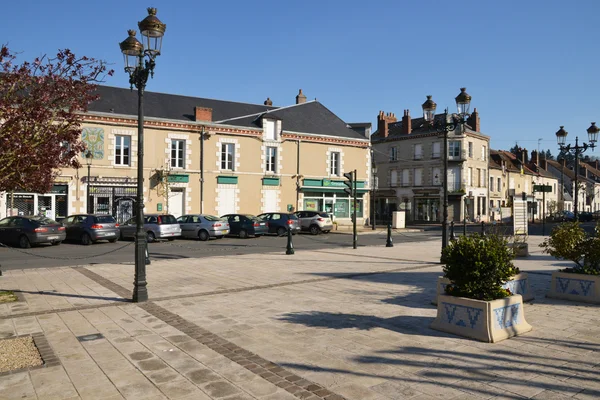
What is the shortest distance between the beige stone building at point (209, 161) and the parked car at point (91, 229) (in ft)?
17.4

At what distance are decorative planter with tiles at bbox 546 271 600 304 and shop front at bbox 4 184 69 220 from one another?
23.6 meters

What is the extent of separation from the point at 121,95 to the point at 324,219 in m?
14.6

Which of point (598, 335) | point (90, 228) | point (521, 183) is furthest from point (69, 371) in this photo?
point (521, 183)

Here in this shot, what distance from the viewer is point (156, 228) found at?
21672mm

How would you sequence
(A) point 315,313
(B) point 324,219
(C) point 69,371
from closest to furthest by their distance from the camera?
(C) point 69,371, (A) point 315,313, (B) point 324,219

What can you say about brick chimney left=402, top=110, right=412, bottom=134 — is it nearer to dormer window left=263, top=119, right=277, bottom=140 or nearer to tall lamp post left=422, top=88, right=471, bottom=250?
dormer window left=263, top=119, right=277, bottom=140

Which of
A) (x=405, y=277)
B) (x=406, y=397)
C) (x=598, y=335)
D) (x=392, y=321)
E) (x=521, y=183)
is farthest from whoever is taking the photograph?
(x=521, y=183)

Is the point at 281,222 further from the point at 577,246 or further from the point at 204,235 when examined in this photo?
the point at 577,246

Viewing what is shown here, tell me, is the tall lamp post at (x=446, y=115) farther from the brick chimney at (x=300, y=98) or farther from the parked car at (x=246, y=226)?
→ the brick chimney at (x=300, y=98)

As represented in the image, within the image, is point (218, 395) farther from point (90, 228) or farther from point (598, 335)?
point (90, 228)

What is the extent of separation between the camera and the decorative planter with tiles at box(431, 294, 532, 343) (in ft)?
19.1

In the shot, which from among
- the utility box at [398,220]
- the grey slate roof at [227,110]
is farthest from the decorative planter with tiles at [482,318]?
the utility box at [398,220]

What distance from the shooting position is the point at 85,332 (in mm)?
6309

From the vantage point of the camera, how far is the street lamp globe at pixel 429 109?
14.2m
